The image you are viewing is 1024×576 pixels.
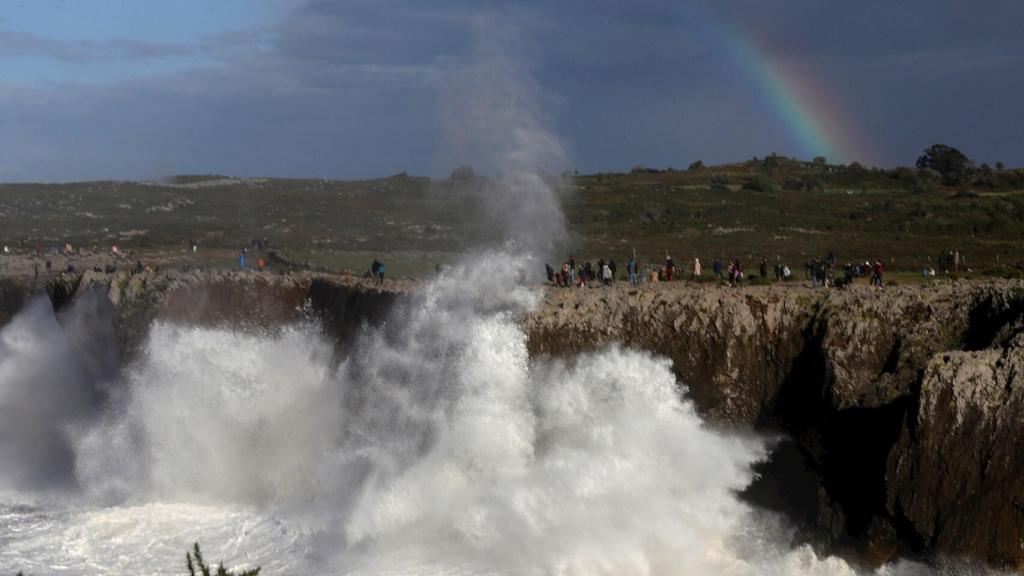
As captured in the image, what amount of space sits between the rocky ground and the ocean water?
1.39ft

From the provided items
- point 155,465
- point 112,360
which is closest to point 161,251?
point 112,360

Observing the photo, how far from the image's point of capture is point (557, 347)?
22344 millimetres

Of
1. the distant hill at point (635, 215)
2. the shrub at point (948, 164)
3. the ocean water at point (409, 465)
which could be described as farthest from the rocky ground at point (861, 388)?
the shrub at point (948, 164)

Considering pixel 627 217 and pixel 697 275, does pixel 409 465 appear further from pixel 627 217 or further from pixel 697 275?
pixel 627 217

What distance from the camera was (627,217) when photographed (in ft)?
206

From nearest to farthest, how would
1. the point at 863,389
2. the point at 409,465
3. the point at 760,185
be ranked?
the point at 863,389, the point at 409,465, the point at 760,185

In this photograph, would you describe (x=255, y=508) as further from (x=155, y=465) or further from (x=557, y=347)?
(x=557, y=347)

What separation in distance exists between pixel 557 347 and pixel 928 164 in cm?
6080

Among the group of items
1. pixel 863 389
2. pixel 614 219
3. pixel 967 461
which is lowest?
pixel 967 461

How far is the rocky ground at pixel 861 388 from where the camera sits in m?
17.2

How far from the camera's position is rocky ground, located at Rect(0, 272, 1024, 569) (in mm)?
17250

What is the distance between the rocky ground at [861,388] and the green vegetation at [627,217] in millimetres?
7862

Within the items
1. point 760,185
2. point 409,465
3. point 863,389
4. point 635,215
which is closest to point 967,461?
point 863,389

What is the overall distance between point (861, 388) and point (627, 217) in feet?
143
